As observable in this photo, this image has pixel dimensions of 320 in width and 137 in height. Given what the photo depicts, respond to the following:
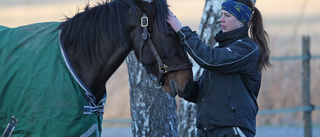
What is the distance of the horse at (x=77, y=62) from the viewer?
8.71 feet

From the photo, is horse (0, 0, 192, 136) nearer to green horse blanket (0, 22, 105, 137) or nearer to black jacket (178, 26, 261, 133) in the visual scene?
green horse blanket (0, 22, 105, 137)

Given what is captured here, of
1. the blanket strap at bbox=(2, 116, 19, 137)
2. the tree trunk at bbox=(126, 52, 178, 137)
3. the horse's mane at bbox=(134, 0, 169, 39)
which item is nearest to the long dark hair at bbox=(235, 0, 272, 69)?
the horse's mane at bbox=(134, 0, 169, 39)

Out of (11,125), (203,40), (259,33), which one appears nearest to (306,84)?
(203,40)

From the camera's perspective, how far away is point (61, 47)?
107 inches

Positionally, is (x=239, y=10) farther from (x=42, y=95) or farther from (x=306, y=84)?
(x=306, y=84)

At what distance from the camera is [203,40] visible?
4000 mm

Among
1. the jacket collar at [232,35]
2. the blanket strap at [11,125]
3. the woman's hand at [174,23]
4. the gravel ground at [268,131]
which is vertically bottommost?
the gravel ground at [268,131]

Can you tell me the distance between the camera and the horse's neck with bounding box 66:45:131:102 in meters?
2.81

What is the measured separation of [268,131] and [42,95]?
197 inches

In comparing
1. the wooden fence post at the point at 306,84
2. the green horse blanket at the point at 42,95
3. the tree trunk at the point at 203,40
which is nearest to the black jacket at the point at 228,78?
the green horse blanket at the point at 42,95

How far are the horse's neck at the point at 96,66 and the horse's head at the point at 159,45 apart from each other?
153 mm

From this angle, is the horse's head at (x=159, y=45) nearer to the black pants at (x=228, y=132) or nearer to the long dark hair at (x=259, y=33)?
the black pants at (x=228, y=132)

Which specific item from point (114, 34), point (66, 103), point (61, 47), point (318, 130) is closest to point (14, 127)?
point (66, 103)

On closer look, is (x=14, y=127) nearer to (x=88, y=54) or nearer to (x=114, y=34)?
(x=88, y=54)
